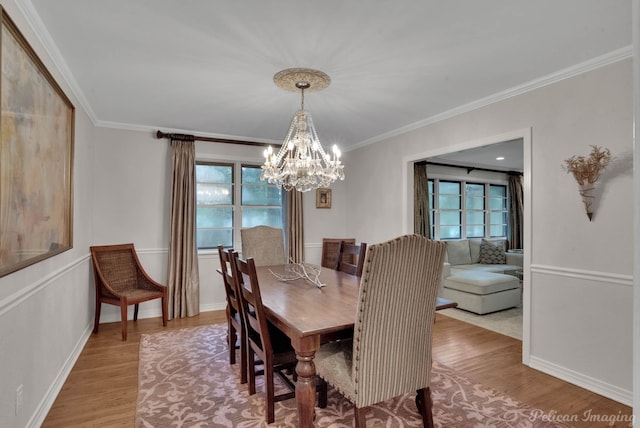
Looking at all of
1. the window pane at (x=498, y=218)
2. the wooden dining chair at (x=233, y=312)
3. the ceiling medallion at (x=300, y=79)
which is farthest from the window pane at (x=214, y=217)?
the window pane at (x=498, y=218)

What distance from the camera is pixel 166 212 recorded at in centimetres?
443

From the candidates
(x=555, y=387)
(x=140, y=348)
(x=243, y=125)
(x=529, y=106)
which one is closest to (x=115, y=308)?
(x=140, y=348)

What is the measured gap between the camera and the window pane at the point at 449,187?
6395 mm

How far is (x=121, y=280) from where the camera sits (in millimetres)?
4023

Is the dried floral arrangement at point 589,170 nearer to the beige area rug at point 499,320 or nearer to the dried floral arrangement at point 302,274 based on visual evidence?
the beige area rug at point 499,320

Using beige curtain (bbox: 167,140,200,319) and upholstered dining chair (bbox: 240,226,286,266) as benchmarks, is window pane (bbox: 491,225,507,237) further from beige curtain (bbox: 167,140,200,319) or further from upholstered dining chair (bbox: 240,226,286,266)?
beige curtain (bbox: 167,140,200,319)

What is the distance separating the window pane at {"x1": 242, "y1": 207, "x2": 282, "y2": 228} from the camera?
16.5 feet

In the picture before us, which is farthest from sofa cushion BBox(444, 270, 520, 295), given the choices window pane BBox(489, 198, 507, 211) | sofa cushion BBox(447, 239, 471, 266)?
window pane BBox(489, 198, 507, 211)

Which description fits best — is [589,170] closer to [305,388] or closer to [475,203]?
[305,388]

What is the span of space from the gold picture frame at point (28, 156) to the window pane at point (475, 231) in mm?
6394

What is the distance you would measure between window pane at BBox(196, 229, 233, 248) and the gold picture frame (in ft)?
7.02

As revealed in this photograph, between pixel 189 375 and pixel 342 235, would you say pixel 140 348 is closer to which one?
pixel 189 375

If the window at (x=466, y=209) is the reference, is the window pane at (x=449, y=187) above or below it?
above

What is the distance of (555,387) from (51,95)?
415 cm
